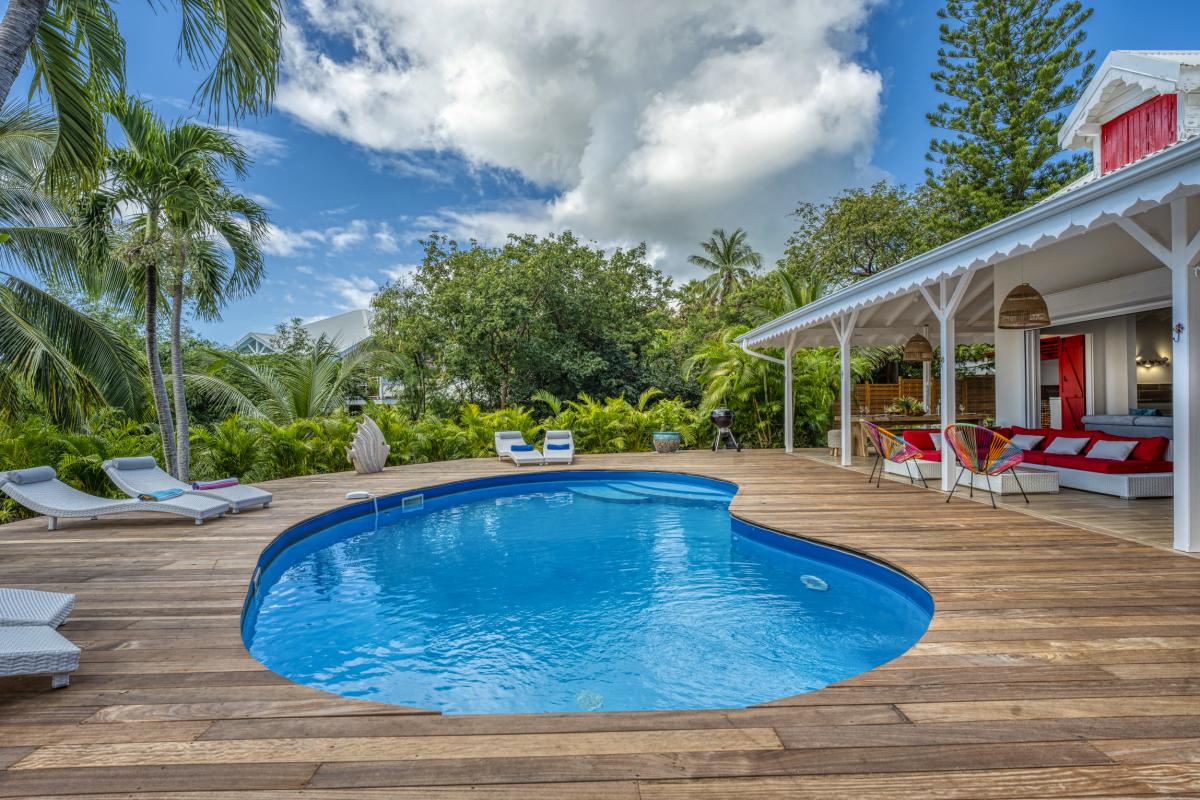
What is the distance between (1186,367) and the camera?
416cm

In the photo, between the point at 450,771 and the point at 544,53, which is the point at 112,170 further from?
the point at 544,53

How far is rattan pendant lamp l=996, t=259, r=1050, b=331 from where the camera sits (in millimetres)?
7090

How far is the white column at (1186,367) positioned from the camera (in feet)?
13.5

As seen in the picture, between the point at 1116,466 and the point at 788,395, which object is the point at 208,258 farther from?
the point at 1116,466

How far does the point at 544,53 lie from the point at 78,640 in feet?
47.6

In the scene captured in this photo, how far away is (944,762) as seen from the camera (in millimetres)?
1962

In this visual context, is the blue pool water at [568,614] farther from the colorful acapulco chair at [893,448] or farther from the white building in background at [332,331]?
the white building in background at [332,331]

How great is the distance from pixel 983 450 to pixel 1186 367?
2.20m

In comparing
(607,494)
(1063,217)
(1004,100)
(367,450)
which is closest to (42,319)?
(367,450)

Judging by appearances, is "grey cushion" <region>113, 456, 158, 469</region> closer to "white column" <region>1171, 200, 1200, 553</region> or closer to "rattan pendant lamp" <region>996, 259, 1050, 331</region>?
"white column" <region>1171, 200, 1200, 553</region>

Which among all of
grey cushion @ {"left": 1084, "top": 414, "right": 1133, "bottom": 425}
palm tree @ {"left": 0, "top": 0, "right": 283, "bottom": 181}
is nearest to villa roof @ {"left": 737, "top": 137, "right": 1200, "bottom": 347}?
grey cushion @ {"left": 1084, "top": 414, "right": 1133, "bottom": 425}

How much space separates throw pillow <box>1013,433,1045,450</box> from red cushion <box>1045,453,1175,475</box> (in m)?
0.87

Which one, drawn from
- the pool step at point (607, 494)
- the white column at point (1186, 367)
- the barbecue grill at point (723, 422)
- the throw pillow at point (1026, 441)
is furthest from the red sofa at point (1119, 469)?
the barbecue grill at point (723, 422)

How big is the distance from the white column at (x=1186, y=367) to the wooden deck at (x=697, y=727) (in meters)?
0.80
